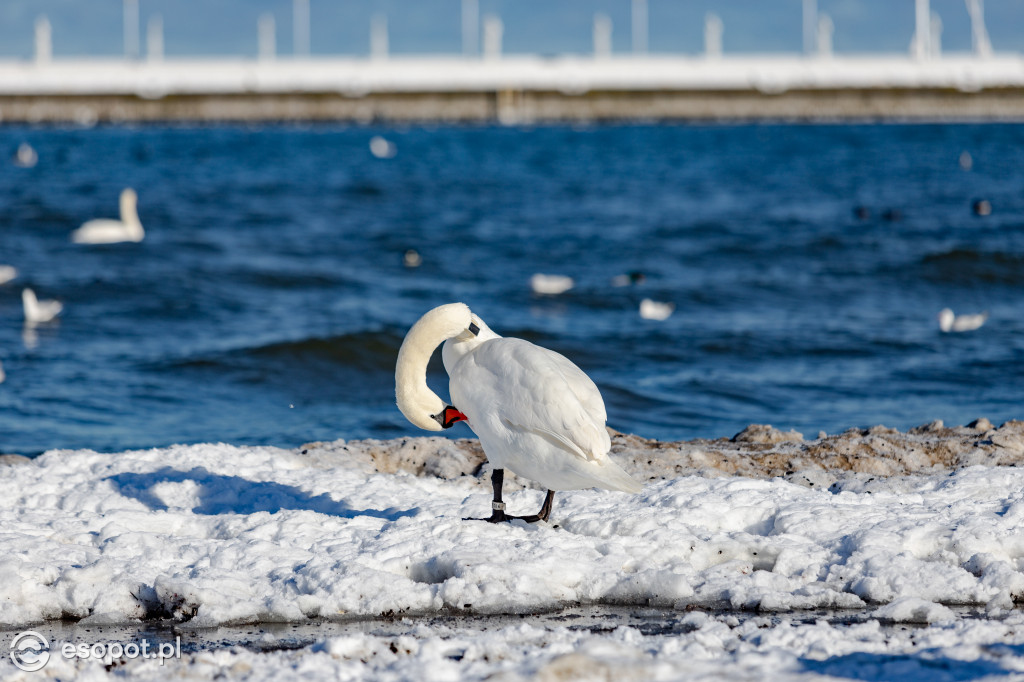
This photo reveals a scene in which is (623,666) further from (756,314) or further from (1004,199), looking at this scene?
(1004,199)

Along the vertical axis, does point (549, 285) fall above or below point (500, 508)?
below

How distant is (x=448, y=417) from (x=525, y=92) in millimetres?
79745

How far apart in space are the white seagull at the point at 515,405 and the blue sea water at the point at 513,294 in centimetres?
388

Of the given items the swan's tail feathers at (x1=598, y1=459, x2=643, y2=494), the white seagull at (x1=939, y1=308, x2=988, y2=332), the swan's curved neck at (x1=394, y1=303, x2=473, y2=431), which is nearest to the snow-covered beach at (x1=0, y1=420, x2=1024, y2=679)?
the swan's tail feathers at (x1=598, y1=459, x2=643, y2=494)

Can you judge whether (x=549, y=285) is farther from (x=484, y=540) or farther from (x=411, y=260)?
(x=484, y=540)

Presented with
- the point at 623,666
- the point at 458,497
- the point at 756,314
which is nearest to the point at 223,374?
the point at 458,497

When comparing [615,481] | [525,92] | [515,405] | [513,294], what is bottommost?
[513,294]

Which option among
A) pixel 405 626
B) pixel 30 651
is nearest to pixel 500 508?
pixel 405 626

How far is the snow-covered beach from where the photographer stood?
3.73 metres

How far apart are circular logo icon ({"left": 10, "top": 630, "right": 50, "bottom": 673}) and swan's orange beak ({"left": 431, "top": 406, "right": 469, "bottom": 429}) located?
1826mm

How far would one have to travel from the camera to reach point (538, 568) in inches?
182

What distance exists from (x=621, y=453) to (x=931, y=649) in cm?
319

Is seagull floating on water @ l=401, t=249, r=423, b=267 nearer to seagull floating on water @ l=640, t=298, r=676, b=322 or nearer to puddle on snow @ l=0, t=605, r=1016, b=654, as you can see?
seagull floating on water @ l=640, t=298, r=676, b=322

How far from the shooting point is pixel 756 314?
14.8 metres
